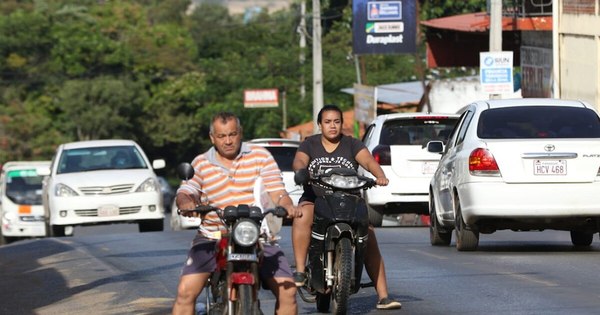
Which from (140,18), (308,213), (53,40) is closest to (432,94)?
(308,213)

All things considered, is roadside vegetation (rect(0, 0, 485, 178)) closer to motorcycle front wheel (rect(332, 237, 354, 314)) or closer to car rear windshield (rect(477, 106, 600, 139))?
car rear windshield (rect(477, 106, 600, 139))

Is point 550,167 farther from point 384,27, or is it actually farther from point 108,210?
point 384,27

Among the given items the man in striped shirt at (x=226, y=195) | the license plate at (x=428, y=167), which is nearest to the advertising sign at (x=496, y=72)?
the license plate at (x=428, y=167)

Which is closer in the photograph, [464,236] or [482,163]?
[482,163]

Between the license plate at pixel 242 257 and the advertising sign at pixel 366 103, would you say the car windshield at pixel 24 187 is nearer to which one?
the advertising sign at pixel 366 103

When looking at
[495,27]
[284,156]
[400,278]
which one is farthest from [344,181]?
[495,27]

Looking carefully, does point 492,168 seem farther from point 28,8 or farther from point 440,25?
point 28,8

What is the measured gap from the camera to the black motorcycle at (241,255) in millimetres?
8133

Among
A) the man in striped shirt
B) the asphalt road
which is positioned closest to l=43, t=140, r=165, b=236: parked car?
the asphalt road

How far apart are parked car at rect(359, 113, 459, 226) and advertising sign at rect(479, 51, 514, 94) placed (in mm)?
7851

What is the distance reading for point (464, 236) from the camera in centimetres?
1662

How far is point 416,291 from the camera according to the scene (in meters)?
12.8

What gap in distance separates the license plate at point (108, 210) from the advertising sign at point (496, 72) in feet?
28.7

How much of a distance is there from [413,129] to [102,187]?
573cm
